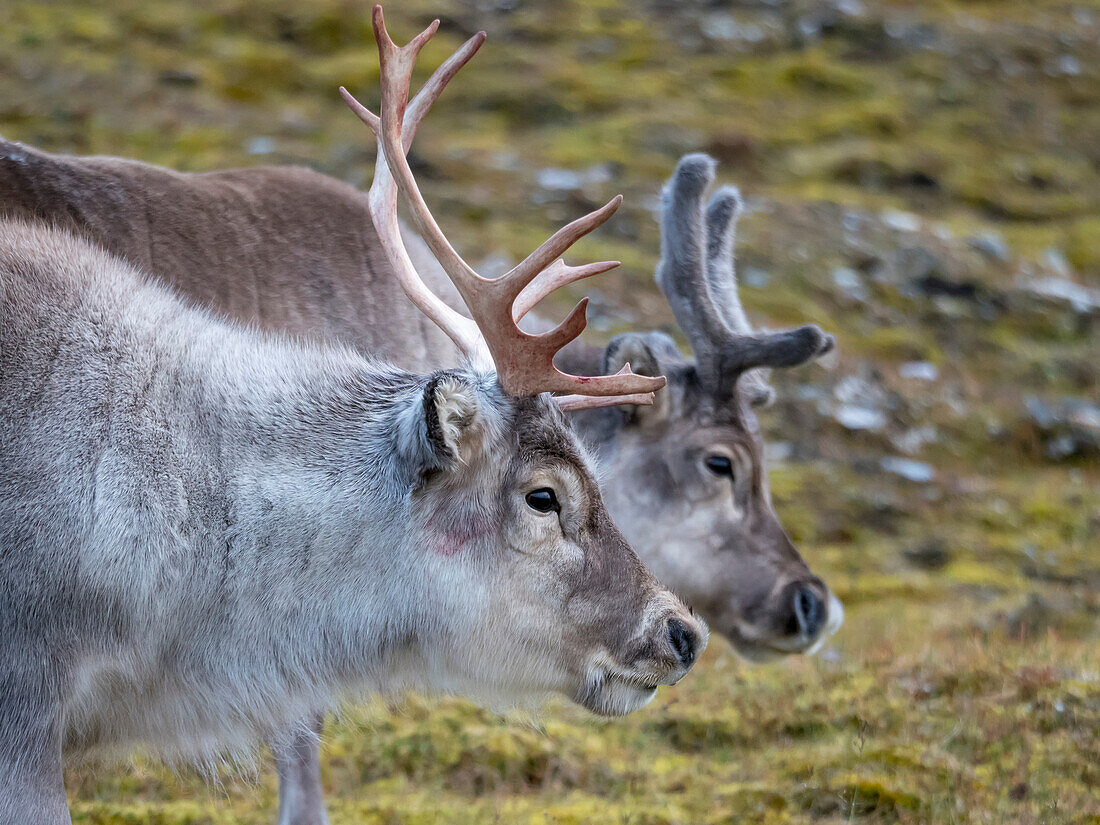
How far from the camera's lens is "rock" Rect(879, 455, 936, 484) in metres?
13.6

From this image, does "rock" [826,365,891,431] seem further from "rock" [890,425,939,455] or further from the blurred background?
"rock" [890,425,939,455]

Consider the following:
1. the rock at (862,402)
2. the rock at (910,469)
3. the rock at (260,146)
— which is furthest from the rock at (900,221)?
the rock at (260,146)

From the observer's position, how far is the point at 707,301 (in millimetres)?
6828

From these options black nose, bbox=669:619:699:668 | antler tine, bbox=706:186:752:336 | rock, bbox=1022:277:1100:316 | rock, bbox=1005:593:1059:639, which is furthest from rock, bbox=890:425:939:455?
black nose, bbox=669:619:699:668

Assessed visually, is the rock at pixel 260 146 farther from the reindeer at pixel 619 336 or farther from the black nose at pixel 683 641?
the black nose at pixel 683 641

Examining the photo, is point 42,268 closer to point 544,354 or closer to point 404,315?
point 544,354

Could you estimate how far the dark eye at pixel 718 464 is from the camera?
6.68 m

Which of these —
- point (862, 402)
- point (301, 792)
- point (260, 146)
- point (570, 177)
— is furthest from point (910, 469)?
point (260, 146)

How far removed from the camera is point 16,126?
714 inches

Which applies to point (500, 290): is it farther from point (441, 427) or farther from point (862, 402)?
point (862, 402)

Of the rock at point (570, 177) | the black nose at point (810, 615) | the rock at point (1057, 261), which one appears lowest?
the rock at point (1057, 261)

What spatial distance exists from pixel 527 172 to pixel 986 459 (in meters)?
8.90

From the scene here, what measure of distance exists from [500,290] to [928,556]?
349 inches

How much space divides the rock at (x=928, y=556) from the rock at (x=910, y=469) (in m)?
1.62
